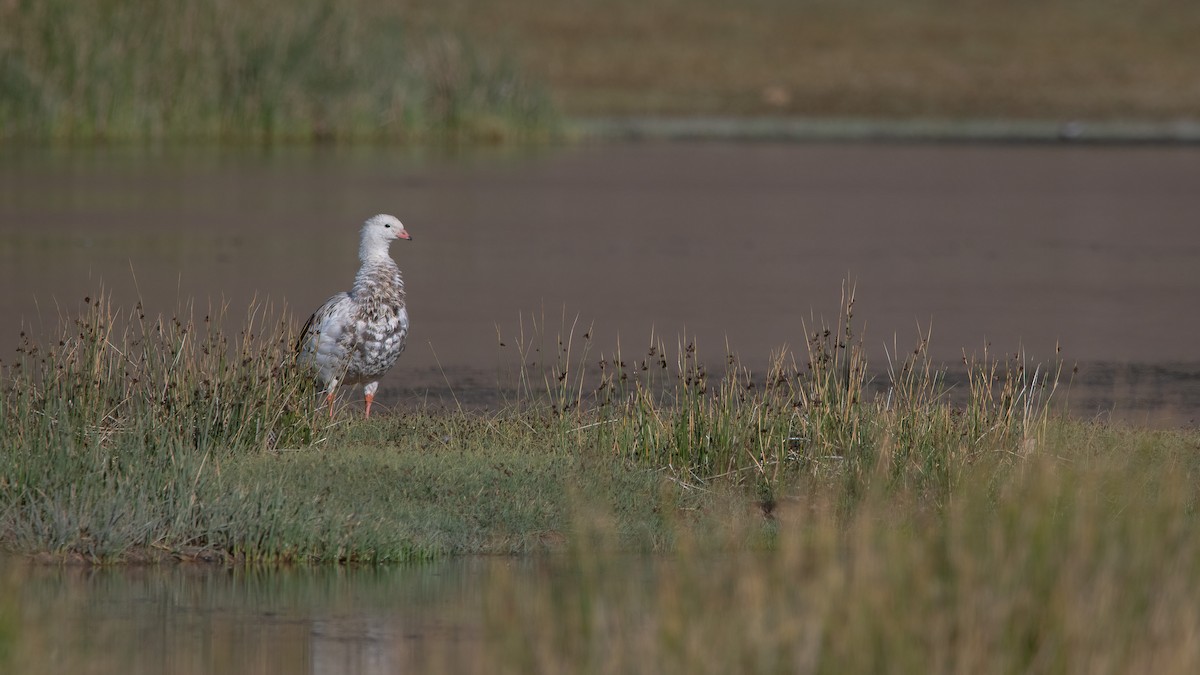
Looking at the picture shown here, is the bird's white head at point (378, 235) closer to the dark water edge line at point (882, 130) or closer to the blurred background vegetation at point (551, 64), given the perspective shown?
the blurred background vegetation at point (551, 64)

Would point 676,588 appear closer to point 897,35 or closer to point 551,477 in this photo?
point 551,477

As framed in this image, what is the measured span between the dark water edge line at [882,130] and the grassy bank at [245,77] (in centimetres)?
245

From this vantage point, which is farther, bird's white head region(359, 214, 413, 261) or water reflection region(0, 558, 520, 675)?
bird's white head region(359, 214, 413, 261)

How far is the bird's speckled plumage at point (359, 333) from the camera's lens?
959cm

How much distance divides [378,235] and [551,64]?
116ft

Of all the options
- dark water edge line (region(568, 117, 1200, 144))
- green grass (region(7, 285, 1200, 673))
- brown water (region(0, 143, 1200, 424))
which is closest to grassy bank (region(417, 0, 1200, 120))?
dark water edge line (region(568, 117, 1200, 144))

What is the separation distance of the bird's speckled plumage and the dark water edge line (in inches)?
1007

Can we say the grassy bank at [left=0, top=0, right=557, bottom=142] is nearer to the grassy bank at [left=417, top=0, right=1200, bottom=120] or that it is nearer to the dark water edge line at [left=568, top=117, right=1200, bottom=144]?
the dark water edge line at [left=568, top=117, right=1200, bottom=144]

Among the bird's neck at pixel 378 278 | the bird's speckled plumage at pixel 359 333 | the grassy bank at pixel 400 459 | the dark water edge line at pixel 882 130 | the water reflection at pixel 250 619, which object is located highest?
the bird's neck at pixel 378 278

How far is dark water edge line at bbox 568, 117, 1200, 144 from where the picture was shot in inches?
1431

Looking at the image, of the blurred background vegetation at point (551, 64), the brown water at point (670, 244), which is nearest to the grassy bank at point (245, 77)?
the blurred background vegetation at point (551, 64)

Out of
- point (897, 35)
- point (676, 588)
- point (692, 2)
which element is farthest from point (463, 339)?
point (692, 2)

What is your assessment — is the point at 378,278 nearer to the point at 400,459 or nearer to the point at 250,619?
the point at 400,459

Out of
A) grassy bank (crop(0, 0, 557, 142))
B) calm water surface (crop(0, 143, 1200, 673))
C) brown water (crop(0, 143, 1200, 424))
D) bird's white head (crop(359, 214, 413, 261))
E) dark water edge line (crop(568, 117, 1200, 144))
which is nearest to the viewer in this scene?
calm water surface (crop(0, 143, 1200, 673))
